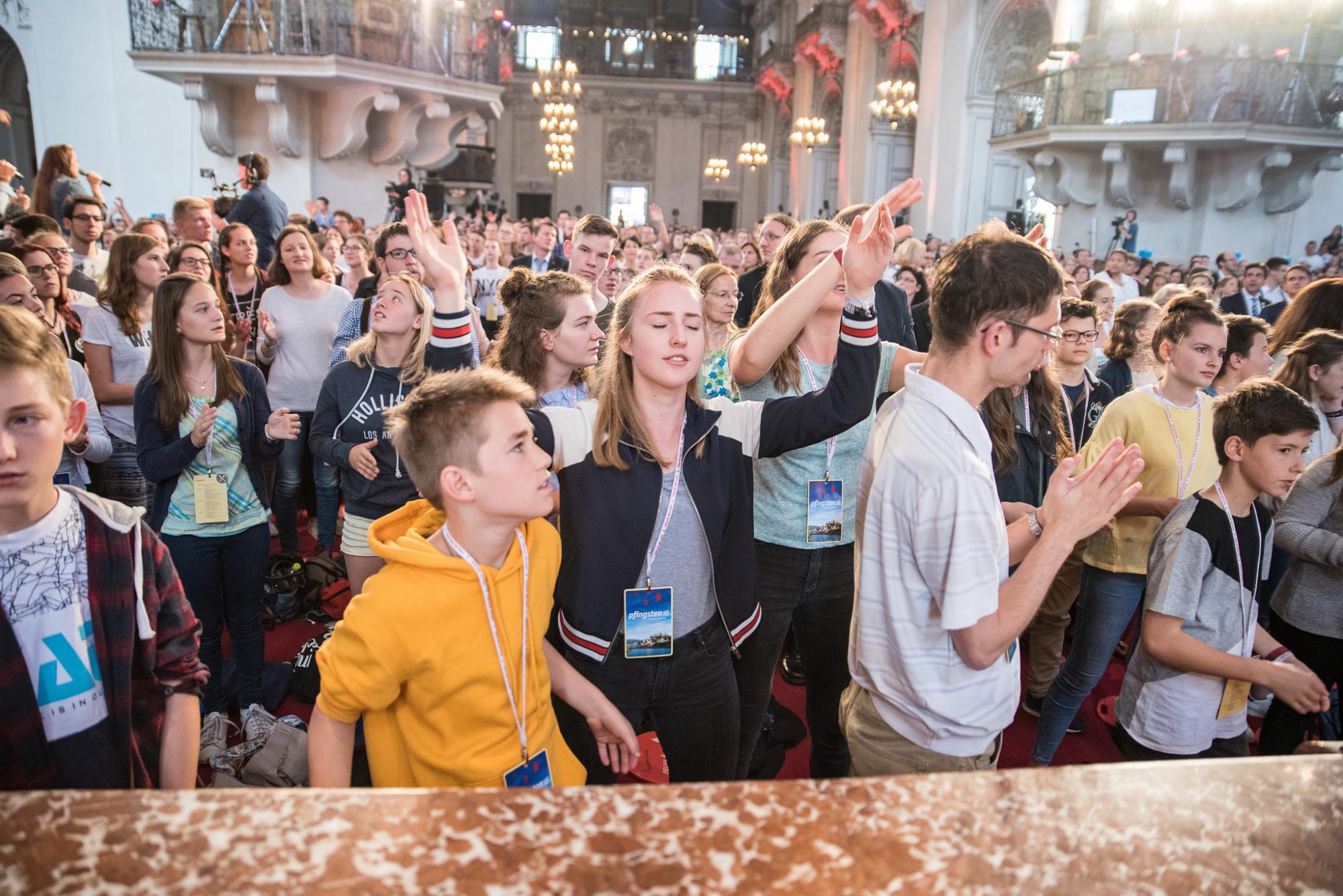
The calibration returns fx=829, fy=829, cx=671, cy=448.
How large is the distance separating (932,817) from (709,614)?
3.98ft

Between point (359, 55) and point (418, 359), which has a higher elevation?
point (359, 55)

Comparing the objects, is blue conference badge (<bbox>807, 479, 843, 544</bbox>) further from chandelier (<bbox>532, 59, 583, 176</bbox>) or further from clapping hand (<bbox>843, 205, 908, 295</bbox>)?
chandelier (<bbox>532, 59, 583, 176</bbox>)

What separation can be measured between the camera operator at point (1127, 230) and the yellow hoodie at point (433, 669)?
12784mm

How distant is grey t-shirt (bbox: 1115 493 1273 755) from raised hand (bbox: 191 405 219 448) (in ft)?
8.85

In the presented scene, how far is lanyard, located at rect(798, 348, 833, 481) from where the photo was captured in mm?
2256

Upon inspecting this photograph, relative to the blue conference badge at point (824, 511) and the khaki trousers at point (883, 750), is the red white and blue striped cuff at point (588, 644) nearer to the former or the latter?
the khaki trousers at point (883, 750)

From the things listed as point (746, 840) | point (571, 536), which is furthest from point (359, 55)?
point (746, 840)

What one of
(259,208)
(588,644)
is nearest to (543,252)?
(259,208)

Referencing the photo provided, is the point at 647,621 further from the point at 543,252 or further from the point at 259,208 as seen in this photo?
the point at 543,252

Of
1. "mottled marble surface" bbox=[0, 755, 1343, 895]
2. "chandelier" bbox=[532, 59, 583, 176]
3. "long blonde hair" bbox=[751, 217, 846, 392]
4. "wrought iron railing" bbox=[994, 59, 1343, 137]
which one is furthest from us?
"chandelier" bbox=[532, 59, 583, 176]

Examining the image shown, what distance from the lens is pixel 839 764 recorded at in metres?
2.43

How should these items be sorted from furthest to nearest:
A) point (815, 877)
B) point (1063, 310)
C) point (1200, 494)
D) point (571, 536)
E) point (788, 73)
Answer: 1. point (788, 73)
2. point (1063, 310)
3. point (1200, 494)
4. point (571, 536)
5. point (815, 877)

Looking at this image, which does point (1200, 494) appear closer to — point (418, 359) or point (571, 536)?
point (571, 536)

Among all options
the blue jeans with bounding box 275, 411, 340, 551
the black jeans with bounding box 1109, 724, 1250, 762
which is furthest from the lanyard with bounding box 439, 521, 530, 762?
the blue jeans with bounding box 275, 411, 340, 551
